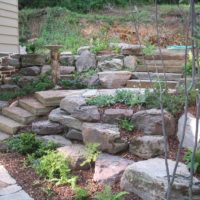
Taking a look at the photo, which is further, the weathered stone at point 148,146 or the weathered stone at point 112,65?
the weathered stone at point 112,65

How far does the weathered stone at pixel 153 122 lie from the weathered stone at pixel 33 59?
3.85 metres

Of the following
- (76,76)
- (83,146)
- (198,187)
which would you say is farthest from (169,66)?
(198,187)

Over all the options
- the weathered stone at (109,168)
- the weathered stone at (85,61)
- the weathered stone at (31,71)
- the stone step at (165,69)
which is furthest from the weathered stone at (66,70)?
the weathered stone at (109,168)

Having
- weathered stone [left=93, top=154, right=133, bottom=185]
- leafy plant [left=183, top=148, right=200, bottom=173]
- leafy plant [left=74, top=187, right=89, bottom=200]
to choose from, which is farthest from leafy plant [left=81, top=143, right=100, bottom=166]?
leafy plant [left=183, top=148, right=200, bottom=173]

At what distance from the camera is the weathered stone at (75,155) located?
437cm

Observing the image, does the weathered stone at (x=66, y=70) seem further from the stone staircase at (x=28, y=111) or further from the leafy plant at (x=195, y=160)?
the leafy plant at (x=195, y=160)

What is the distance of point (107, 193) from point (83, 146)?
135cm

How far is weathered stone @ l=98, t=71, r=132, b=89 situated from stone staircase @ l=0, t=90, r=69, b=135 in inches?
28.5

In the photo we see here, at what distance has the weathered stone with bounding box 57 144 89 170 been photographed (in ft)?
14.3

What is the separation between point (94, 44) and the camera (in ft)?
27.5

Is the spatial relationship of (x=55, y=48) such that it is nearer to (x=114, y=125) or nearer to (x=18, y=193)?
(x=114, y=125)

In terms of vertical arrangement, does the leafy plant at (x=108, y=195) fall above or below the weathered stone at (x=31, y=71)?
below

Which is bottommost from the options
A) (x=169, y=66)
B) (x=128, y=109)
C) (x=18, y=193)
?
(x=18, y=193)

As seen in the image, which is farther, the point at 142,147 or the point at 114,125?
the point at 114,125
